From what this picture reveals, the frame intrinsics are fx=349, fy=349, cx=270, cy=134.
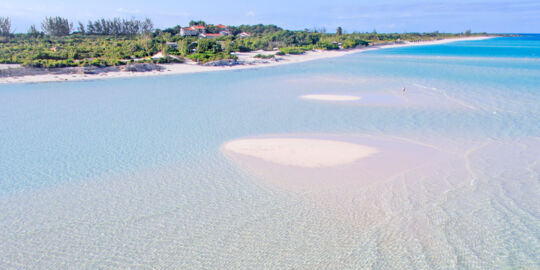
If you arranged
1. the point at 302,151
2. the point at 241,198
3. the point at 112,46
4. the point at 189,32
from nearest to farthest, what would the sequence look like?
the point at 241,198, the point at 302,151, the point at 112,46, the point at 189,32

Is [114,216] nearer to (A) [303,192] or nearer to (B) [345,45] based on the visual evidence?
(A) [303,192]

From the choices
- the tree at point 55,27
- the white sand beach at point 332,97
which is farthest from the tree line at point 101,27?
the white sand beach at point 332,97

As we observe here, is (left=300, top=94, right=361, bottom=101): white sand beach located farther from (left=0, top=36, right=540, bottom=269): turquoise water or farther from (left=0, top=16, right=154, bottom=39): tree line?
(left=0, top=16, right=154, bottom=39): tree line

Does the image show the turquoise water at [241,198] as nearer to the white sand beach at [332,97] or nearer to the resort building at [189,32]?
the white sand beach at [332,97]

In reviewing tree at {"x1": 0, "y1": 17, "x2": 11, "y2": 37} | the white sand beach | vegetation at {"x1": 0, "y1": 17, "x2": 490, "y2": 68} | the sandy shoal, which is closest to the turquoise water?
the sandy shoal

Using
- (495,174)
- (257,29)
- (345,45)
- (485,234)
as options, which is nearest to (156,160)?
(485,234)

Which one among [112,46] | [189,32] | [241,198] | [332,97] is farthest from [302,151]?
[189,32]

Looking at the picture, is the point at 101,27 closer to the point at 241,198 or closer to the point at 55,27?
the point at 55,27
